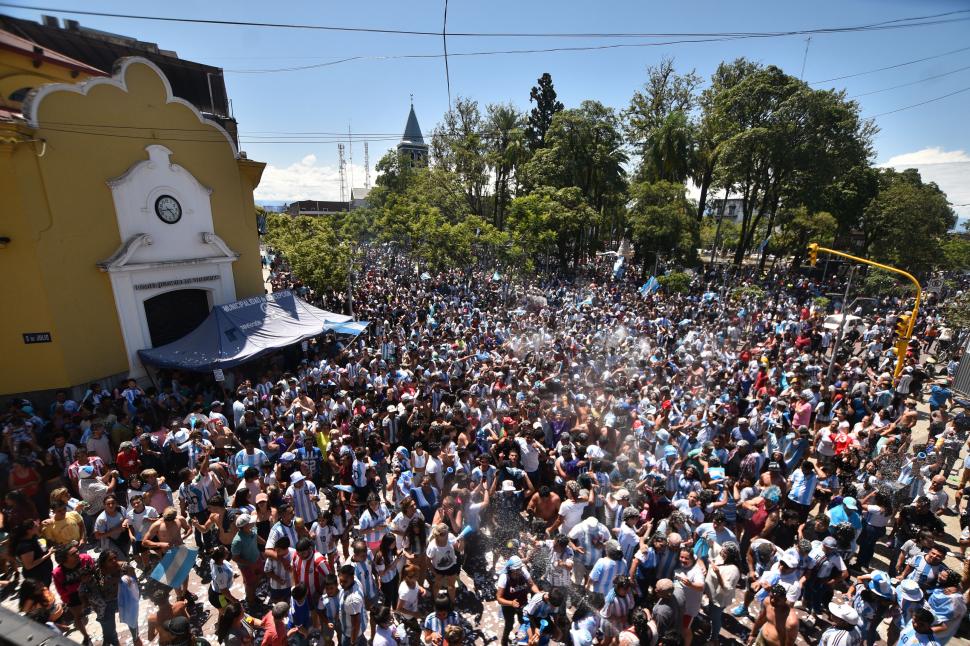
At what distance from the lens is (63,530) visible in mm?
5242

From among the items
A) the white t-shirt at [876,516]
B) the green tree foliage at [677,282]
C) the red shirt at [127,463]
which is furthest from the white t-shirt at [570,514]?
the green tree foliage at [677,282]

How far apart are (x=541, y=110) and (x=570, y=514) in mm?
37341

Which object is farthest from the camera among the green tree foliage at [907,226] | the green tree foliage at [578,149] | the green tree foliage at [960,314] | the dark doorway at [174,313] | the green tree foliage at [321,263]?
the green tree foliage at [578,149]

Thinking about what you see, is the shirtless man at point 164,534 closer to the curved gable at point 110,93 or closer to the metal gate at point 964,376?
the curved gable at point 110,93

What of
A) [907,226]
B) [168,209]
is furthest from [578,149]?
[168,209]

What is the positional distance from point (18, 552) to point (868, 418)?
12931 millimetres

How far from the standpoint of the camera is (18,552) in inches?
199

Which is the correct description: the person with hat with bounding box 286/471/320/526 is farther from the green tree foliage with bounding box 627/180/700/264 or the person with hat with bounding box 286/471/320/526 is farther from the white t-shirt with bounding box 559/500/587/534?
the green tree foliage with bounding box 627/180/700/264

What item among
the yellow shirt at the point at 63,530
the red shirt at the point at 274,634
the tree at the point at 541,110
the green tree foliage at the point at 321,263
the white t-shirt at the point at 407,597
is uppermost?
the tree at the point at 541,110

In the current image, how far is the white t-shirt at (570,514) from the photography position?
5.77 metres

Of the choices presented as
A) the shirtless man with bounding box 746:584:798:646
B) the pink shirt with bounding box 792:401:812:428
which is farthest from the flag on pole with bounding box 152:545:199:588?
the pink shirt with bounding box 792:401:812:428

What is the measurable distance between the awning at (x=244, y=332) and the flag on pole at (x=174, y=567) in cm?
676

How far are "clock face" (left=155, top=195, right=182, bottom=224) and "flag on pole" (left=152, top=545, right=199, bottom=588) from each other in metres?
10.2

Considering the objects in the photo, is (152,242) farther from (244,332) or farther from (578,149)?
(578,149)
